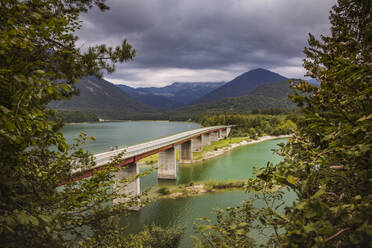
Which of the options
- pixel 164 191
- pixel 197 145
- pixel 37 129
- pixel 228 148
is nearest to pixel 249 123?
pixel 228 148

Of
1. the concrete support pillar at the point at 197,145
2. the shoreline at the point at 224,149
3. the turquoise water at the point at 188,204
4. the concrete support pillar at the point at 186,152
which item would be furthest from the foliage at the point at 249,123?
the turquoise water at the point at 188,204

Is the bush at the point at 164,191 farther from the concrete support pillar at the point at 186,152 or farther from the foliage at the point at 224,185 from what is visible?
the concrete support pillar at the point at 186,152

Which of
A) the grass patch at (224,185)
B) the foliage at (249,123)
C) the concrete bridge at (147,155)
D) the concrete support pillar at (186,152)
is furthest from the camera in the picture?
the foliage at (249,123)

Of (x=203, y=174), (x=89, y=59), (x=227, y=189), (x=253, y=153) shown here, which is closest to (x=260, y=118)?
(x=253, y=153)

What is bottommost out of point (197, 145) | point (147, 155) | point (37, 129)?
point (197, 145)

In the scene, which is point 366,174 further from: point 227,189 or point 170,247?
point 227,189

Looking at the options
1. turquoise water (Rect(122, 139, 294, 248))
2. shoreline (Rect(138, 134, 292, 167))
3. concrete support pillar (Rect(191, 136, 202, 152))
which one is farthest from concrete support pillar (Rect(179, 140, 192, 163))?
concrete support pillar (Rect(191, 136, 202, 152))

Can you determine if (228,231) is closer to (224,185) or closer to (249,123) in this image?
(224,185)
